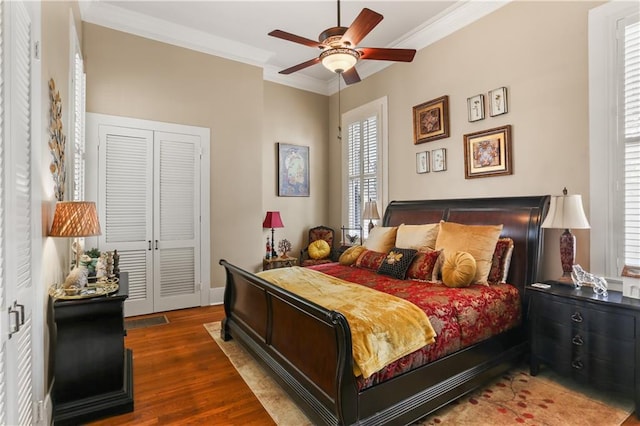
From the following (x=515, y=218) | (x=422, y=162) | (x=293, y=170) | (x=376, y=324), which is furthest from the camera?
(x=293, y=170)

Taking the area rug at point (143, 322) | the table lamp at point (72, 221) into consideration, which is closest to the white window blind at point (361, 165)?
the area rug at point (143, 322)

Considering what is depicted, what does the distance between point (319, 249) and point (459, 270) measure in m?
2.97

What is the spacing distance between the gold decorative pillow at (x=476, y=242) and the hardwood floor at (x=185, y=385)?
50.5 inches

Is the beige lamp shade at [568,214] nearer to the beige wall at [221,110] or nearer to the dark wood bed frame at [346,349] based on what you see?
the dark wood bed frame at [346,349]

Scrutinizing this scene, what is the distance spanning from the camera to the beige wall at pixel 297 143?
5.64 m

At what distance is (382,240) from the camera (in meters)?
3.78

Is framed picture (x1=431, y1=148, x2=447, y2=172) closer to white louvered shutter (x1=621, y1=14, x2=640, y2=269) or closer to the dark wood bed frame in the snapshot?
the dark wood bed frame

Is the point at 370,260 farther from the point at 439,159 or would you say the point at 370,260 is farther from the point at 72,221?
the point at 72,221

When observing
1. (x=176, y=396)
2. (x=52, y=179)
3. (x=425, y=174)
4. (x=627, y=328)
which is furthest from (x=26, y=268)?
(x=425, y=174)

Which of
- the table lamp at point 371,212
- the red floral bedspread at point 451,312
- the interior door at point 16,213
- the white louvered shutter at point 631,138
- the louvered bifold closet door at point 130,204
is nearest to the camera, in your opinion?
the interior door at point 16,213

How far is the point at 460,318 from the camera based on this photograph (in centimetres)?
236

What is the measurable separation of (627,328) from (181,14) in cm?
518

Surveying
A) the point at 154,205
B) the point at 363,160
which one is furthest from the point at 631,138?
the point at 154,205

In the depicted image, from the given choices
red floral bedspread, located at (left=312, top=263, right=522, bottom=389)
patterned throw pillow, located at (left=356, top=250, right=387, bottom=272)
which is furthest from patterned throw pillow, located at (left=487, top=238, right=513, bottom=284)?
patterned throw pillow, located at (left=356, top=250, right=387, bottom=272)
